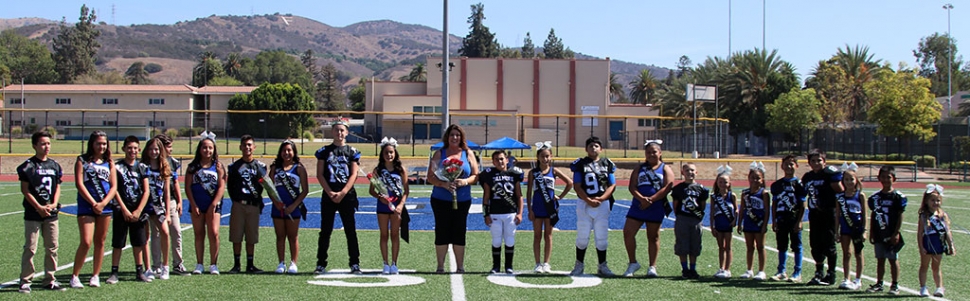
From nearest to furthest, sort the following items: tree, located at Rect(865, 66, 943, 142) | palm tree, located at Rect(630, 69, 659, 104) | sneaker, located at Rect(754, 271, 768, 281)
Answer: sneaker, located at Rect(754, 271, 768, 281)
tree, located at Rect(865, 66, 943, 142)
palm tree, located at Rect(630, 69, 659, 104)

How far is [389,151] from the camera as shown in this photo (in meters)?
8.80

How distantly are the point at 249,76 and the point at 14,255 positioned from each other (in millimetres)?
149649

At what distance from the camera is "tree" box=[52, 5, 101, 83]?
131 meters

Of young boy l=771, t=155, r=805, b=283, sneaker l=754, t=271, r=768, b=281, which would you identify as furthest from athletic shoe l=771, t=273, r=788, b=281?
sneaker l=754, t=271, r=768, b=281

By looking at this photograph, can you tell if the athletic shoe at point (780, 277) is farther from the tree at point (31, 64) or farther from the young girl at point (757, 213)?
the tree at point (31, 64)

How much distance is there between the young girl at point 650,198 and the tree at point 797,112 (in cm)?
4354

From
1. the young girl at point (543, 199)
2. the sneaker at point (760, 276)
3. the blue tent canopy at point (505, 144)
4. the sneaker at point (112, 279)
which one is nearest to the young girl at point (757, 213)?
the sneaker at point (760, 276)

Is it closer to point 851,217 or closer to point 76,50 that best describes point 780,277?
point 851,217

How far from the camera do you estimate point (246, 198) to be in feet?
28.9

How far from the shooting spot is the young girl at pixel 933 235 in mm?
7656

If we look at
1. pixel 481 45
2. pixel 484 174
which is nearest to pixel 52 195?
pixel 484 174

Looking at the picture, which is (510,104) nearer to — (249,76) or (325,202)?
(325,202)

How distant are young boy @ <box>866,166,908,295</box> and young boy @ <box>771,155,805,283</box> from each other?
0.75 m

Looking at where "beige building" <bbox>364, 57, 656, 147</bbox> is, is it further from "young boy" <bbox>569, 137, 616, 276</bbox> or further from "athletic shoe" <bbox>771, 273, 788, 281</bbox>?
"athletic shoe" <bbox>771, 273, 788, 281</bbox>
